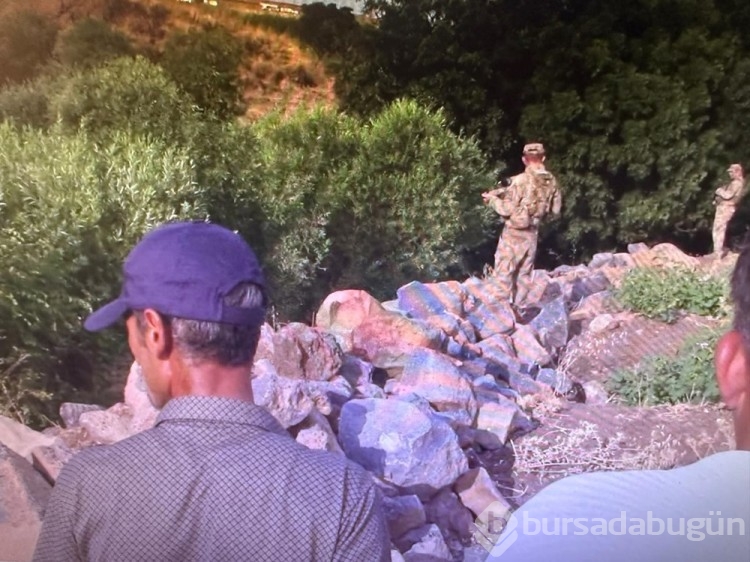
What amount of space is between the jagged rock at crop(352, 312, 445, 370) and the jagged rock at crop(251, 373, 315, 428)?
1.14 meters

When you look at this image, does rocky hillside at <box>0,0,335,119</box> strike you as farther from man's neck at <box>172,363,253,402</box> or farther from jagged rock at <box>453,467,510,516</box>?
man's neck at <box>172,363,253,402</box>

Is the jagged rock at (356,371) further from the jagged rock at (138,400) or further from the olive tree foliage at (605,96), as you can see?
the olive tree foliage at (605,96)

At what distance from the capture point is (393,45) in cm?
558

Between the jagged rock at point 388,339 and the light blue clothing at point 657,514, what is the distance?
3.15 m

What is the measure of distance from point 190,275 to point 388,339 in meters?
2.88

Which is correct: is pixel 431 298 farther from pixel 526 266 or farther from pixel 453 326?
pixel 526 266

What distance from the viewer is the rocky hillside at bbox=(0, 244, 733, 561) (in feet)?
8.92

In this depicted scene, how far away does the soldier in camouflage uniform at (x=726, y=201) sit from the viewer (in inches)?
306

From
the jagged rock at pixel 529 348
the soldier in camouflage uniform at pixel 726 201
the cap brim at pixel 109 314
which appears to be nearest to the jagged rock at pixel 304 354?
the jagged rock at pixel 529 348

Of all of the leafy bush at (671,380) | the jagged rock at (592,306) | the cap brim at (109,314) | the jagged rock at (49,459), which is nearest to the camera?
the cap brim at (109,314)

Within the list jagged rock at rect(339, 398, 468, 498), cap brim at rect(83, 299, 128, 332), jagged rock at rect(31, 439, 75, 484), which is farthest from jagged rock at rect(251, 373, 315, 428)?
cap brim at rect(83, 299, 128, 332)

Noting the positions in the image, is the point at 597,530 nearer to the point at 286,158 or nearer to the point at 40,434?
the point at 40,434

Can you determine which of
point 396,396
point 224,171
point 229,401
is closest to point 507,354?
point 396,396

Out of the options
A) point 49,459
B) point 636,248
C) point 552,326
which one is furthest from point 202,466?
point 636,248
